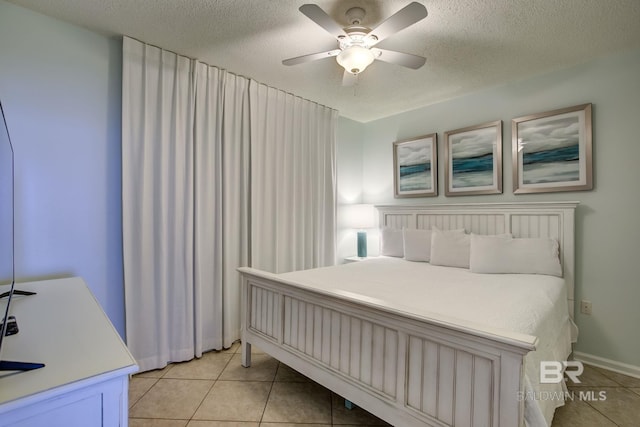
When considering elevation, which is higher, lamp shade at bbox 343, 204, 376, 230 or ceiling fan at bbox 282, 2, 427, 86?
ceiling fan at bbox 282, 2, 427, 86

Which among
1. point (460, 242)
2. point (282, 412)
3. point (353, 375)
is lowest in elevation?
point (282, 412)

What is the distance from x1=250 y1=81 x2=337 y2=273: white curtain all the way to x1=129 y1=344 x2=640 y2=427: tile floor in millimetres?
1043

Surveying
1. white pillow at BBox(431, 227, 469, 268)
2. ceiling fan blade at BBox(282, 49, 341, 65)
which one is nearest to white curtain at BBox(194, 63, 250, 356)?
ceiling fan blade at BBox(282, 49, 341, 65)

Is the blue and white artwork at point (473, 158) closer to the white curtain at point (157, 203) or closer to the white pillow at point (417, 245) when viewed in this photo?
the white pillow at point (417, 245)

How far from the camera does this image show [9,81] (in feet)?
6.03

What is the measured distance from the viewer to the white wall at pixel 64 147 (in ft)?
6.13

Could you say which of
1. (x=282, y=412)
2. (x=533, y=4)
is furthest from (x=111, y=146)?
(x=533, y=4)

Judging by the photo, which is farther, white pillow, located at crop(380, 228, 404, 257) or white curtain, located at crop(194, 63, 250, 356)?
white pillow, located at crop(380, 228, 404, 257)

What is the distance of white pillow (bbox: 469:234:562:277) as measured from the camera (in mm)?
2475

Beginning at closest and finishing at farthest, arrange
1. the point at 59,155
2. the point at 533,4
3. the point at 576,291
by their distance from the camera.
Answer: the point at 533,4, the point at 59,155, the point at 576,291

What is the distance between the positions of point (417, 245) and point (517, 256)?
930 millimetres

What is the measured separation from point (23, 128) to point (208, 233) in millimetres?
1366

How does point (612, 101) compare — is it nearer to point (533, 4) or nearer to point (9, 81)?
point (533, 4)

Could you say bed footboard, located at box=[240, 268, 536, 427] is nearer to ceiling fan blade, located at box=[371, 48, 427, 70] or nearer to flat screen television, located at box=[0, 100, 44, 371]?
flat screen television, located at box=[0, 100, 44, 371]
